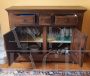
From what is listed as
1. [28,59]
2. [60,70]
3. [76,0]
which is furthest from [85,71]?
[76,0]

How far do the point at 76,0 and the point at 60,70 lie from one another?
3.45ft

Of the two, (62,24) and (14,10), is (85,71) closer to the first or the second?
(62,24)

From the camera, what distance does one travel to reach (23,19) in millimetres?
1913

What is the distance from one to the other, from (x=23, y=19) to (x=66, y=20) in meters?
0.55

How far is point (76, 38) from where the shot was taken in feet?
6.32

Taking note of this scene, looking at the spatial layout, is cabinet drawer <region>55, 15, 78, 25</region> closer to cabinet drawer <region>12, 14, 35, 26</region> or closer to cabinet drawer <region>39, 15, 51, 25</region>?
cabinet drawer <region>39, 15, 51, 25</region>

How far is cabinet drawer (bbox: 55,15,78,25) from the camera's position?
1904 mm

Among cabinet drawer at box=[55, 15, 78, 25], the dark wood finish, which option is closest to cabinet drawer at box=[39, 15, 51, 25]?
the dark wood finish

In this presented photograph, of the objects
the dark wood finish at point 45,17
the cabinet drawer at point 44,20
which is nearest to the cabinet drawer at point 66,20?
the dark wood finish at point 45,17

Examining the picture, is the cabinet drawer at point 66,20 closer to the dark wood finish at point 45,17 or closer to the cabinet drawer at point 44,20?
the dark wood finish at point 45,17

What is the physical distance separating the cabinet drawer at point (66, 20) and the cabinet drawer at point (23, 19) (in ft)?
1.04

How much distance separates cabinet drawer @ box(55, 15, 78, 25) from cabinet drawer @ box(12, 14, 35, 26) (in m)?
0.32

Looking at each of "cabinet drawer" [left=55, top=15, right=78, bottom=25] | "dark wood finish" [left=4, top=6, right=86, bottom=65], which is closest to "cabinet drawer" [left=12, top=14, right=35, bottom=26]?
"dark wood finish" [left=4, top=6, right=86, bottom=65]

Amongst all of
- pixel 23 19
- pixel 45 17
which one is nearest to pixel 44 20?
pixel 45 17
